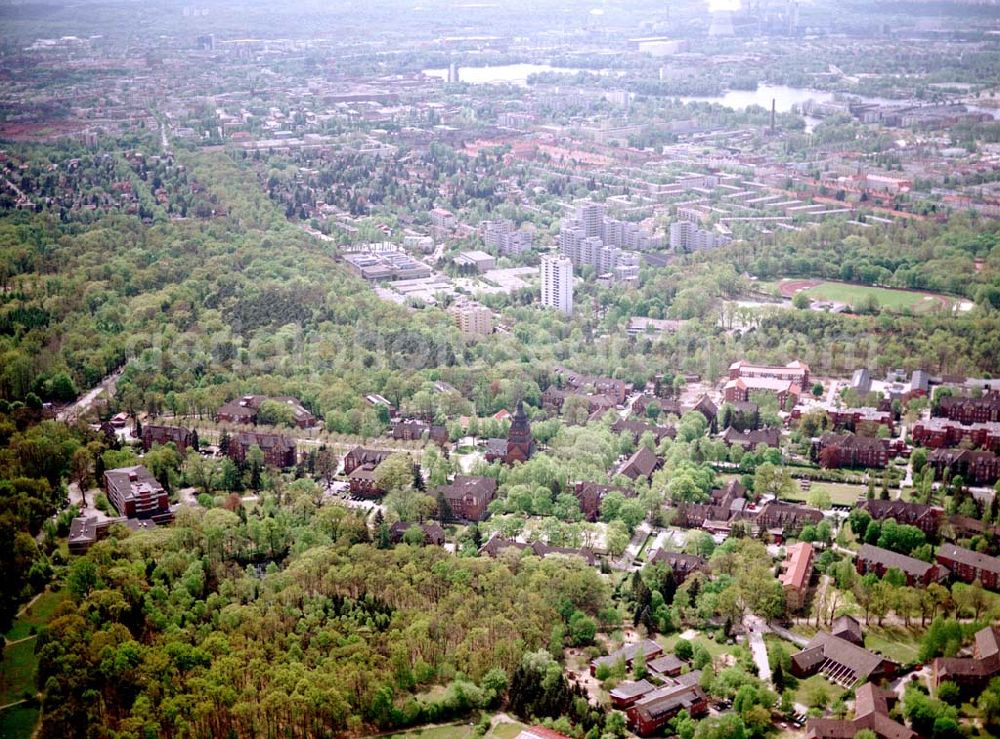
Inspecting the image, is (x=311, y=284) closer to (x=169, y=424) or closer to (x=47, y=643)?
(x=169, y=424)

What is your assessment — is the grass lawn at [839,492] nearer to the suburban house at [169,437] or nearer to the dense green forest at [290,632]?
the dense green forest at [290,632]

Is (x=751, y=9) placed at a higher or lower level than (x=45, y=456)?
higher

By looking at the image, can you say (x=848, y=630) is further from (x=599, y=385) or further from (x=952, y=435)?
(x=599, y=385)

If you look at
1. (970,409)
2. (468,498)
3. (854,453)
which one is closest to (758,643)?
(468,498)

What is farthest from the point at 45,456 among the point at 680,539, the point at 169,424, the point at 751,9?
the point at 751,9

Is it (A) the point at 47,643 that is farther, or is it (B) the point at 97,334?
(B) the point at 97,334

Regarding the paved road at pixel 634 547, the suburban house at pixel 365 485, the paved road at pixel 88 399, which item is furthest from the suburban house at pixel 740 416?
the paved road at pixel 88 399

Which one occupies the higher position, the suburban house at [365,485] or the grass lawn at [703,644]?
the suburban house at [365,485]
